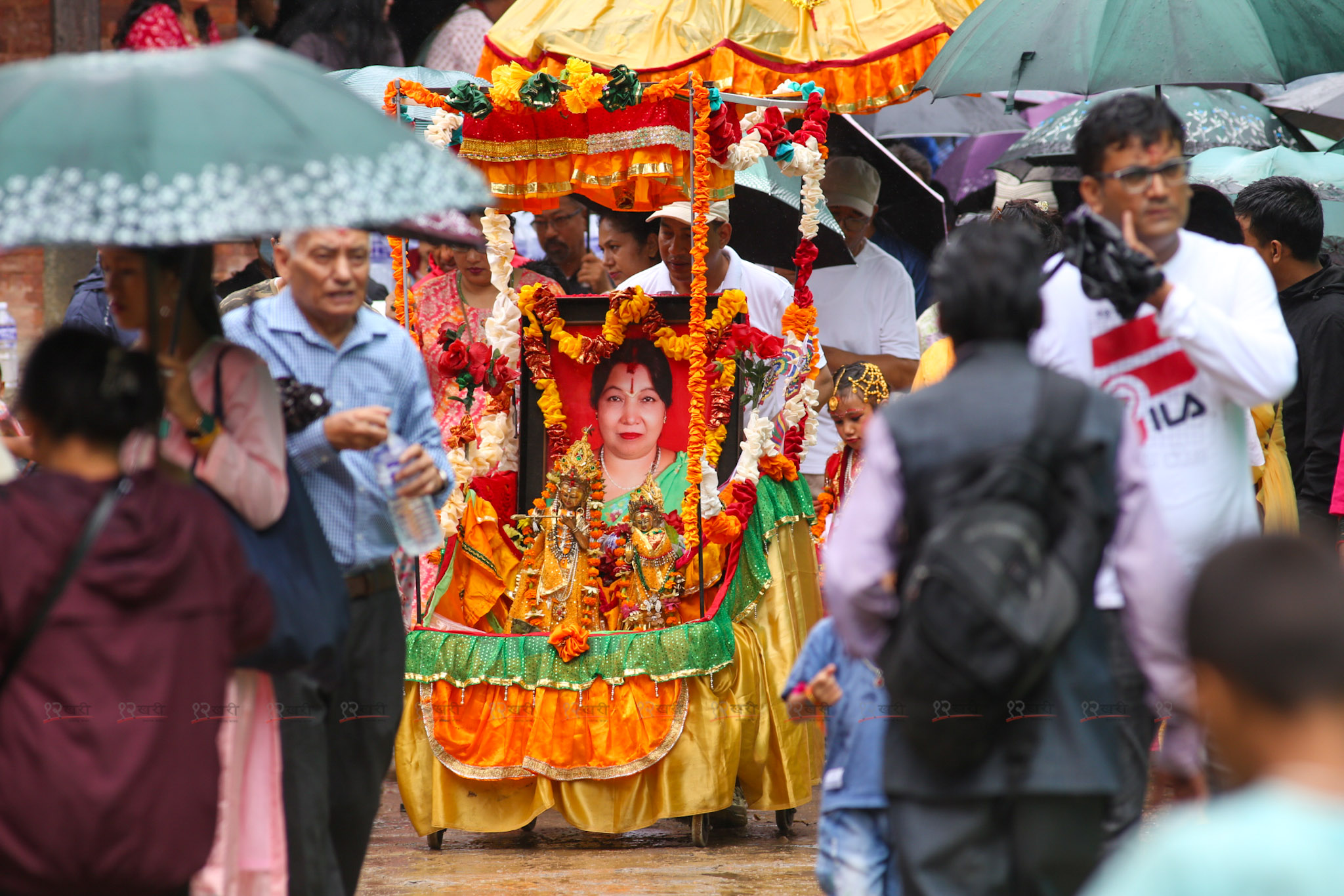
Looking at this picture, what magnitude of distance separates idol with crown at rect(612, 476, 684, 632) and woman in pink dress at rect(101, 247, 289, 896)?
254 cm

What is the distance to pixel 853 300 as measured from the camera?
791 cm

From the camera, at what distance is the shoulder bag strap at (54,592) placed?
8.96ft

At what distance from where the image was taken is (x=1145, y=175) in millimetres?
3504

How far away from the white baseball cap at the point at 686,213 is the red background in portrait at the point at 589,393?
468 mm

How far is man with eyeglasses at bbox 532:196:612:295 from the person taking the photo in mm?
8133

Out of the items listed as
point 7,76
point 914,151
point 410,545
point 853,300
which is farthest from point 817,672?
point 914,151

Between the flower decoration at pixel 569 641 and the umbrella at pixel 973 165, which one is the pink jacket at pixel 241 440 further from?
the umbrella at pixel 973 165

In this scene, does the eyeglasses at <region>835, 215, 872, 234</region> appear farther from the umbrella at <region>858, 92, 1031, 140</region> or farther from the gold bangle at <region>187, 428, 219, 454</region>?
the gold bangle at <region>187, 428, 219, 454</region>

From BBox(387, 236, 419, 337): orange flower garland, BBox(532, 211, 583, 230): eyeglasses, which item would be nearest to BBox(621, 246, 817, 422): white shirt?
BBox(387, 236, 419, 337): orange flower garland

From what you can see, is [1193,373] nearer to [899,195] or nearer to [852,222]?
[852,222]

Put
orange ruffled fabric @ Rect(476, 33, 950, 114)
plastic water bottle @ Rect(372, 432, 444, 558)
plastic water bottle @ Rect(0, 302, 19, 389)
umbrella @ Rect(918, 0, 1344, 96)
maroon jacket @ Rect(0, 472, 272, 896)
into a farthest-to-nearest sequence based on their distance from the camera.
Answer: plastic water bottle @ Rect(0, 302, 19, 389) → orange ruffled fabric @ Rect(476, 33, 950, 114) → umbrella @ Rect(918, 0, 1344, 96) → plastic water bottle @ Rect(372, 432, 444, 558) → maroon jacket @ Rect(0, 472, 272, 896)

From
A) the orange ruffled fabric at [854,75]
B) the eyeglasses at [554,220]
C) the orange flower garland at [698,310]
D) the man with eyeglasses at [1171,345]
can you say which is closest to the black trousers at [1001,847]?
the man with eyeglasses at [1171,345]

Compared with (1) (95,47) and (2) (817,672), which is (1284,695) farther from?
(1) (95,47)

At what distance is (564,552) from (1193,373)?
10.3 ft
